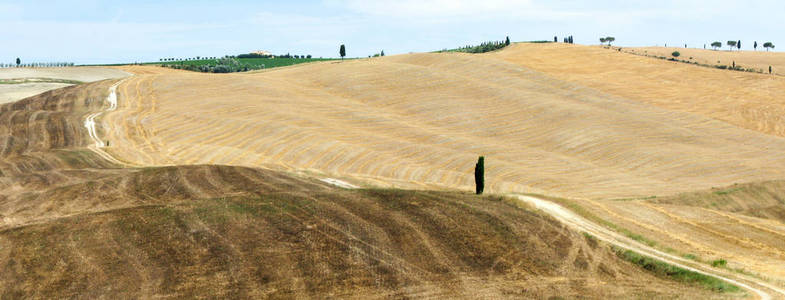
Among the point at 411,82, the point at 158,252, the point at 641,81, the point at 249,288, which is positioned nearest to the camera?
the point at 249,288

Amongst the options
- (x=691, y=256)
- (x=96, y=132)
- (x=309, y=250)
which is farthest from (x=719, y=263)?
(x=96, y=132)

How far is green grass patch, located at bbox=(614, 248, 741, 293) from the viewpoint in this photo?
2180 centimetres

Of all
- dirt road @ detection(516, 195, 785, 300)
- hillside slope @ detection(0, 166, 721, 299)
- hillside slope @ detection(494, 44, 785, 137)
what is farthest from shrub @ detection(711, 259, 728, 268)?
hillside slope @ detection(494, 44, 785, 137)

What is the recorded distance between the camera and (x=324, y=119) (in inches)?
Answer: 2822

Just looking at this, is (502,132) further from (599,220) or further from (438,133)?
(599,220)

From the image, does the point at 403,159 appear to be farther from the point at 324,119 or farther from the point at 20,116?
the point at 20,116

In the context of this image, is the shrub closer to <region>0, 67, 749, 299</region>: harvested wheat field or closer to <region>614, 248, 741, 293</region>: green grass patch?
<region>614, 248, 741, 293</region>: green grass patch

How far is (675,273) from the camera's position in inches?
933

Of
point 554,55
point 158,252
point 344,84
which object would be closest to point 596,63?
point 554,55

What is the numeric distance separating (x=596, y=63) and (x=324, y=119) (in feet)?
245

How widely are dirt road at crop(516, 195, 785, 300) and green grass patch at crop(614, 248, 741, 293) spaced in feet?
1.99

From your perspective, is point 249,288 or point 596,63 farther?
point 596,63

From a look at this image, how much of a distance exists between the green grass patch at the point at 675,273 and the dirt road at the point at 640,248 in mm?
606

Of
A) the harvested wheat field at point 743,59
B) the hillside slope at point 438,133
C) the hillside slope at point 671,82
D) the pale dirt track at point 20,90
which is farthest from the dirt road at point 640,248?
the harvested wheat field at point 743,59
